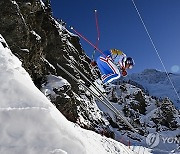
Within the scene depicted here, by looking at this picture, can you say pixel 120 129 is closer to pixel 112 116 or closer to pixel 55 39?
pixel 112 116

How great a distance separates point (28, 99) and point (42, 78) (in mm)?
22751

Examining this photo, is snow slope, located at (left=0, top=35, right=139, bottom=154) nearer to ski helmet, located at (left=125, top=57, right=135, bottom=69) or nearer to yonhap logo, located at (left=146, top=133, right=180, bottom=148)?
ski helmet, located at (left=125, top=57, right=135, bottom=69)

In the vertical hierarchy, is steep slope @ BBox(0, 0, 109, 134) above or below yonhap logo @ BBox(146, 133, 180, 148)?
above

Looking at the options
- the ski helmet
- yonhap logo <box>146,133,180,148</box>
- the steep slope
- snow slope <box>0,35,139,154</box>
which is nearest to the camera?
snow slope <box>0,35,139,154</box>

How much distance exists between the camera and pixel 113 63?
15500 mm

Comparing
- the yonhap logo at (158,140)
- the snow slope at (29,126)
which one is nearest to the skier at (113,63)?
the snow slope at (29,126)

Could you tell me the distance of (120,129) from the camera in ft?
175

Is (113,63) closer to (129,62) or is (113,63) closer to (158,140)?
(129,62)

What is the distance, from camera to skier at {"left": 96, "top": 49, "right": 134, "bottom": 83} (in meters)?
15.4

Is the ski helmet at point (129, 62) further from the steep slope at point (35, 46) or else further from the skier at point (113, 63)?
the steep slope at point (35, 46)

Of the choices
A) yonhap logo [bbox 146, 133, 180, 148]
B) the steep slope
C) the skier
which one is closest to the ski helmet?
the skier

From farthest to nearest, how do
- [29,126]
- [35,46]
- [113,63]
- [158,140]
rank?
[158,140], [35,46], [113,63], [29,126]

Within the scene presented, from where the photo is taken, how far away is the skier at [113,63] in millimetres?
15430

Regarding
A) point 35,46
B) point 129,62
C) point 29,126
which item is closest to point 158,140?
point 35,46
